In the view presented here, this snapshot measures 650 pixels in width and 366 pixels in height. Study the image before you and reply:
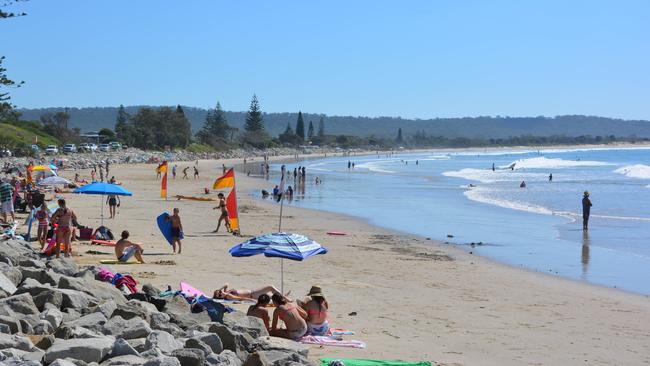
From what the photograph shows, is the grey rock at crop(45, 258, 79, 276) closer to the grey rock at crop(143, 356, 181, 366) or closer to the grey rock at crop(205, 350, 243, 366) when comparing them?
the grey rock at crop(205, 350, 243, 366)

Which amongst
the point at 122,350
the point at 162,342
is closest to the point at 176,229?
the point at 162,342

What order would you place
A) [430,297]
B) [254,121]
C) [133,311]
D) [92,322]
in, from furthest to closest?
1. [254,121]
2. [430,297]
3. [133,311]
4. [92,322]

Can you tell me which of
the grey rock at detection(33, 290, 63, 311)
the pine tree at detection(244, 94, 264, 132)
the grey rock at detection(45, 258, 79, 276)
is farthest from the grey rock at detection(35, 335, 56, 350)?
the pine tree at detection(244, 94, 264, 132)

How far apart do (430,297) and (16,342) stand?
328 inches

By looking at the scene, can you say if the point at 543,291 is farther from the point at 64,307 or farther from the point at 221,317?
the point at 64,307

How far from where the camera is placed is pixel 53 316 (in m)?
8.12

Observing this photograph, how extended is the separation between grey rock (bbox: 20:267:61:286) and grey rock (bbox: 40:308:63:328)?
1754mm

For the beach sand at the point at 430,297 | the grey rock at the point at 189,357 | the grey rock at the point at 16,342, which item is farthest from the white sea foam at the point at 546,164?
the grey rock at the point at 16,342

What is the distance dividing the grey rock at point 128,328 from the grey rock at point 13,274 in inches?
106

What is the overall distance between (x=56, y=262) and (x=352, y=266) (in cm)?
701

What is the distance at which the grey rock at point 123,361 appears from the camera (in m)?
6.59

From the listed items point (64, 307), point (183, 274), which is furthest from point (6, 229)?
point (64, 307)

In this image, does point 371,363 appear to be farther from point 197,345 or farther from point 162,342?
point 162,342

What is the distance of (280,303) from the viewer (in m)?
10.2
